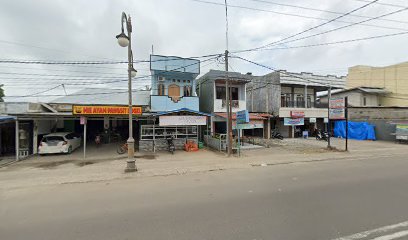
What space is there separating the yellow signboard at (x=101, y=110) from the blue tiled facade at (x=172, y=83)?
320 centimetres

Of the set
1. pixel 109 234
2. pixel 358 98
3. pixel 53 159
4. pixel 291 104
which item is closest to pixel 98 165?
pixel 53 159

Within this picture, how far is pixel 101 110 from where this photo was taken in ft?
43.9

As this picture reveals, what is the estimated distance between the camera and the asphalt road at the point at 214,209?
Result: 384 centimetres

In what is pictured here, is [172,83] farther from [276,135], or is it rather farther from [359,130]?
[359,130]

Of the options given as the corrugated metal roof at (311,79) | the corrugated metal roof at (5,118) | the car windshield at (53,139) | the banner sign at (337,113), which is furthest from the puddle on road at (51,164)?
the corrugated metal roof at (311,79)

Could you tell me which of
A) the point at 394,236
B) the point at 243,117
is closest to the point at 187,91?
the point at 243,117

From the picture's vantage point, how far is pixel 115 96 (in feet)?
69.3

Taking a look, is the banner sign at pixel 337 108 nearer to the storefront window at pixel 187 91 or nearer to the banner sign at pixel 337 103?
the banner sign at pixel 337 103

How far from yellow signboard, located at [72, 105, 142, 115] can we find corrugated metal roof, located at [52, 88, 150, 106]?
4.66 meters

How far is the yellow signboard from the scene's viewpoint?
1293 centimetres

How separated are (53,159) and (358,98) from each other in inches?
1517

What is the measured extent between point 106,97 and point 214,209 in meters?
19.1

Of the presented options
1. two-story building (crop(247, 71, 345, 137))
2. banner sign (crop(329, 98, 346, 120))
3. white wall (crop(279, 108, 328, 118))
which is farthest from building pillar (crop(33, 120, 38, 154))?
white wall (crop(279, 108, 328, 118))

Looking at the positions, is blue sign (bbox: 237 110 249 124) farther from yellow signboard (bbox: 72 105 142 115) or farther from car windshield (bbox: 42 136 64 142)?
car windshield (bbox: 42 136 64 142)
